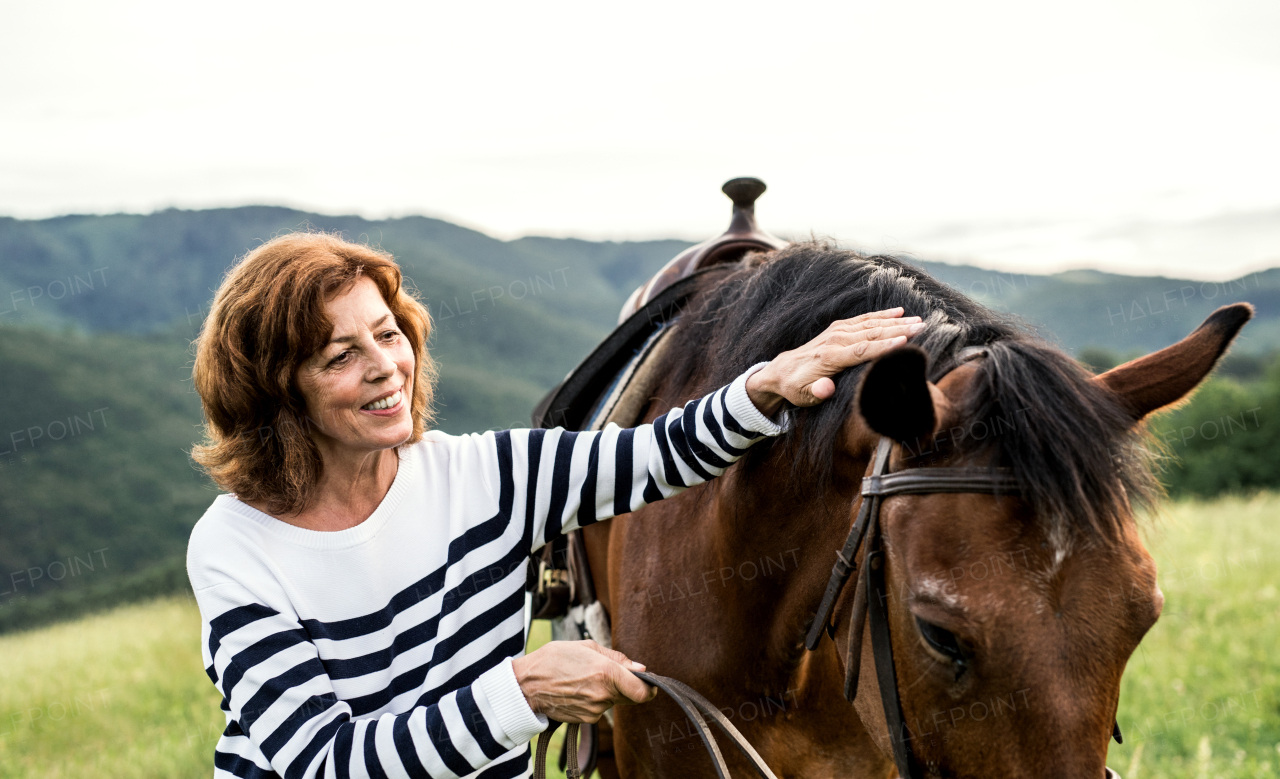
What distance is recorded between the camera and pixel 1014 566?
1235 mm

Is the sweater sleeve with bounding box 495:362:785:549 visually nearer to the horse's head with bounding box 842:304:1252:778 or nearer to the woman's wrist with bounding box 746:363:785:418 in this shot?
the woman's wrist with bounding box 746:363:785:418

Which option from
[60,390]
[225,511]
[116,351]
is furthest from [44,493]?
[225,511]

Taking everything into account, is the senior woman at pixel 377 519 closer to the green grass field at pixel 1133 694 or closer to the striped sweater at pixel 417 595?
the striped sweater at pixel 417 595

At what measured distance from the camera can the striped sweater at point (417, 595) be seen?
1.47 metres

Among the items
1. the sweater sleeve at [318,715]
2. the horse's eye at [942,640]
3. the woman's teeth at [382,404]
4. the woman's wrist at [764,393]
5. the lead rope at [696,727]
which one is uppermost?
the woman's wrist at [764,393]

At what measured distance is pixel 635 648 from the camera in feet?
6.77

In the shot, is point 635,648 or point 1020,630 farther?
Result: point 635,648

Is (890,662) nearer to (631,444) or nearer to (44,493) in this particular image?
(631,444)

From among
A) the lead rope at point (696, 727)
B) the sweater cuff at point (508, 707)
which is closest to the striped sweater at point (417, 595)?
the sweater cuff at point (508, 707)

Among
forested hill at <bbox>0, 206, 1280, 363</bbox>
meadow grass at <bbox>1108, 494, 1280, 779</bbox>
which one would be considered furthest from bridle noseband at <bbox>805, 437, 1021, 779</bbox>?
forested hill at <bbox>0, 206, 1280, 363</bbox>

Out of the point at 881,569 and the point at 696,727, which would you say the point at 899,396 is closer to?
the point at 881,569

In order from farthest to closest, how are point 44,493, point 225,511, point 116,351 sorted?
point 116,351
point 44,493
point 225,511

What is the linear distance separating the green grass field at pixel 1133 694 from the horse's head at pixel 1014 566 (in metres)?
2.65

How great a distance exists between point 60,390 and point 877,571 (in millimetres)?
54787
